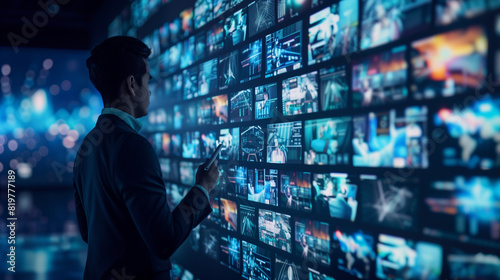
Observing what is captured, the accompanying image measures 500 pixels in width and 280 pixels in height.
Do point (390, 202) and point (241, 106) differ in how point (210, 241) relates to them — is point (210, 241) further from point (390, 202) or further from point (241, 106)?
point (390, 202)

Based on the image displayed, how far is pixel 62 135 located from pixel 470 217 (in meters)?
8.75

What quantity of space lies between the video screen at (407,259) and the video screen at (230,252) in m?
0.99

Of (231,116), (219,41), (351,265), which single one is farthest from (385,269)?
(219,41)

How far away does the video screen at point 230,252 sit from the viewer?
6.66 ft

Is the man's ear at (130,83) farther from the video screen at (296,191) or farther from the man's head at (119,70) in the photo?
the video screen at (296,191)

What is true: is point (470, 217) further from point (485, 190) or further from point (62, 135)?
point (62, 135)

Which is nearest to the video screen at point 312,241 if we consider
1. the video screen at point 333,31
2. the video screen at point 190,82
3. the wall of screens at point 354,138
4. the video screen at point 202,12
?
the wall of screens at point 354,138

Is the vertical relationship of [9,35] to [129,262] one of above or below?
above

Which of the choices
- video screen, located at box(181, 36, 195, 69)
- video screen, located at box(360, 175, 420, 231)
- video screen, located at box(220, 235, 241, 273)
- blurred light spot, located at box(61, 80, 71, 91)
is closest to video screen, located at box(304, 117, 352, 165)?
video screen, located at box(360, 175, 420, 231)

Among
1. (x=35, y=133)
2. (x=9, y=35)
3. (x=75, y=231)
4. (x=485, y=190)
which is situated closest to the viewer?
(x=485, y=190)

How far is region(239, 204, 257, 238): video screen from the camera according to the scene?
6.18 feet

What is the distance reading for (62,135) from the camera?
27.0ft

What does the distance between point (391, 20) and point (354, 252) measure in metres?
0.79

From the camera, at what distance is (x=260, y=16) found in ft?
5.95
